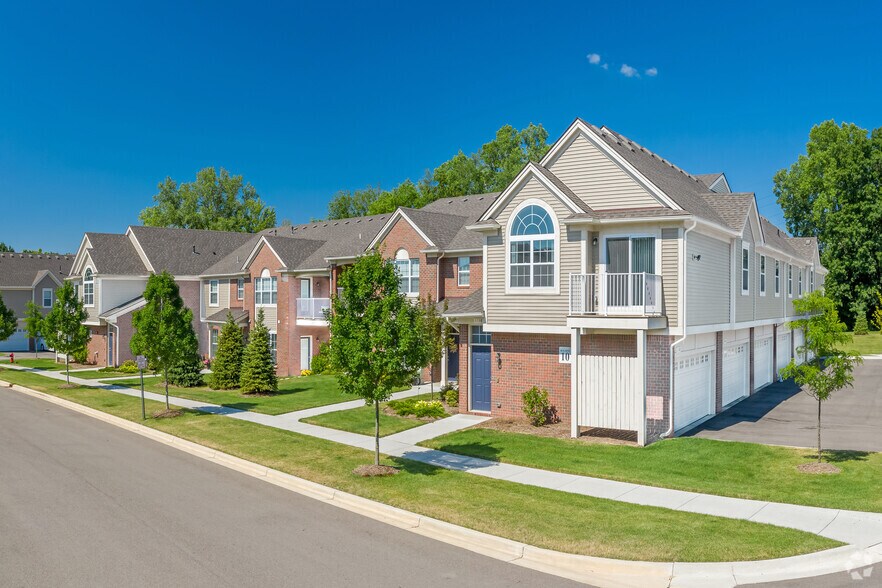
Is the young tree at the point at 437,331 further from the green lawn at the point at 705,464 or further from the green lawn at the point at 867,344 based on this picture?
the green lawn at the point at 867,344

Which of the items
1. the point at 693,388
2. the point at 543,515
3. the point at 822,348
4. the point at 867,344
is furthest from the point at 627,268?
the point at 867,344

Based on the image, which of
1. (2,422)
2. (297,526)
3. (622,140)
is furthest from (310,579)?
(2,422)

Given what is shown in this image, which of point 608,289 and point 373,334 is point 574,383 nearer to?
point 608,289

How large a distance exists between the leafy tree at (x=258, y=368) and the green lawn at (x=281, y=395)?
51cm

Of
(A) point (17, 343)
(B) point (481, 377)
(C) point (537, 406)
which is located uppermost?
(B) point (481, 377)

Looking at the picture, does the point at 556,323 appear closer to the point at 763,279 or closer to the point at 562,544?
the point at 562,544

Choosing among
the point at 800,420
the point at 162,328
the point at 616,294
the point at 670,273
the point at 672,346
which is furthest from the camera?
the point at 162,328

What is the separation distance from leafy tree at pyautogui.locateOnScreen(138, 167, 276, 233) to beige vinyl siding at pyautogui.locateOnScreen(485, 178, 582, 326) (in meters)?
59.0

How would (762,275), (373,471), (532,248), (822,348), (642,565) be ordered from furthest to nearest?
(762,275)
(532,248)
(822,348)
(373,471)
(642,565)

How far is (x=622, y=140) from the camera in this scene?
21375 millimetres

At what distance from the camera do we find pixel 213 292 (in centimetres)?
4134

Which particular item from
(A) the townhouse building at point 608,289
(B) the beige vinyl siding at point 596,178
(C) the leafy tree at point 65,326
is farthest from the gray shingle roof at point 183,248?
(B) the beige vinyl siding at point 596,178

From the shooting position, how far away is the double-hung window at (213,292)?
41.0 meters

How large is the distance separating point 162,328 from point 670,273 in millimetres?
16559
